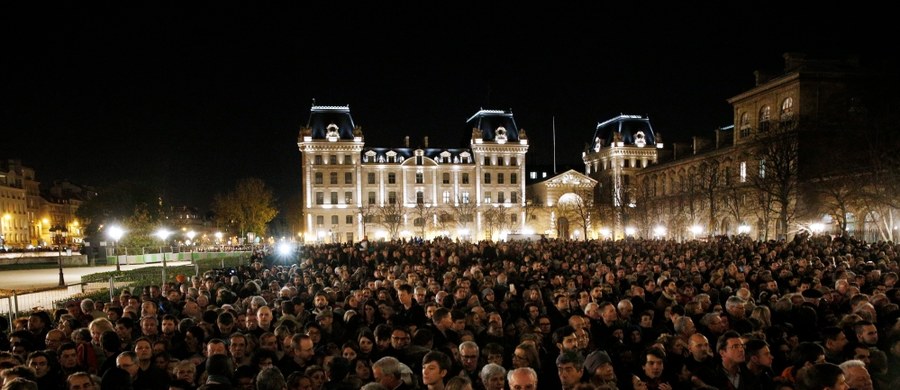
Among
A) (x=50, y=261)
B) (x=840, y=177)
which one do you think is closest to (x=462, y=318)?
(x=840, y=177)

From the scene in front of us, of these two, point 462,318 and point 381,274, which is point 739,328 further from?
point 381,274

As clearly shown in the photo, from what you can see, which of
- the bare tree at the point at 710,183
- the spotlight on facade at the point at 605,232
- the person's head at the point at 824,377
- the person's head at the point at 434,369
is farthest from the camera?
the spotlight on facade at the point at 605,232

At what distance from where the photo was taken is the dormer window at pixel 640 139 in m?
84.7

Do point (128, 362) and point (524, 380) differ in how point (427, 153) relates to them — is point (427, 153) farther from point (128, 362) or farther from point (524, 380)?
point (524, 380)

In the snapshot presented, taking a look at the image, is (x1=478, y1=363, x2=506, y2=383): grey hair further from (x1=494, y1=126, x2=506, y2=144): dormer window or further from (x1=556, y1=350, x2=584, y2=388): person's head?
(x1=494, y1=126, x2=506, y2=144): dormer window

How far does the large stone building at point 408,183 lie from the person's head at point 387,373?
6755 cm

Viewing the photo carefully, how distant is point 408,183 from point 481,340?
232ft

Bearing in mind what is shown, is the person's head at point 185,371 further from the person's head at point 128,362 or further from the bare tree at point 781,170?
the bare tree at point 781,170

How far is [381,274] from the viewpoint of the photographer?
50.3 ft

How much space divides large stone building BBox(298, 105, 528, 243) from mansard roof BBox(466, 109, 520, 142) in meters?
0.14

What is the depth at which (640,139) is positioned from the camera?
84.9 metres

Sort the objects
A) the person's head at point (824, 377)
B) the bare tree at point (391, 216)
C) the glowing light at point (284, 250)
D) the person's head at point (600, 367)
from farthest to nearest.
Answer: the bare tree at point (391, 216) → the glowing light at point (284, 250) → the person's head at point (600, 367) → the person's head at point (824, 377)

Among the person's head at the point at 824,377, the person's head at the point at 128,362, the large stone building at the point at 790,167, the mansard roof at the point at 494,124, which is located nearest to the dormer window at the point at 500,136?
the mansard roof at the point at 494,124

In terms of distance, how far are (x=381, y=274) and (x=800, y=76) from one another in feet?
138
